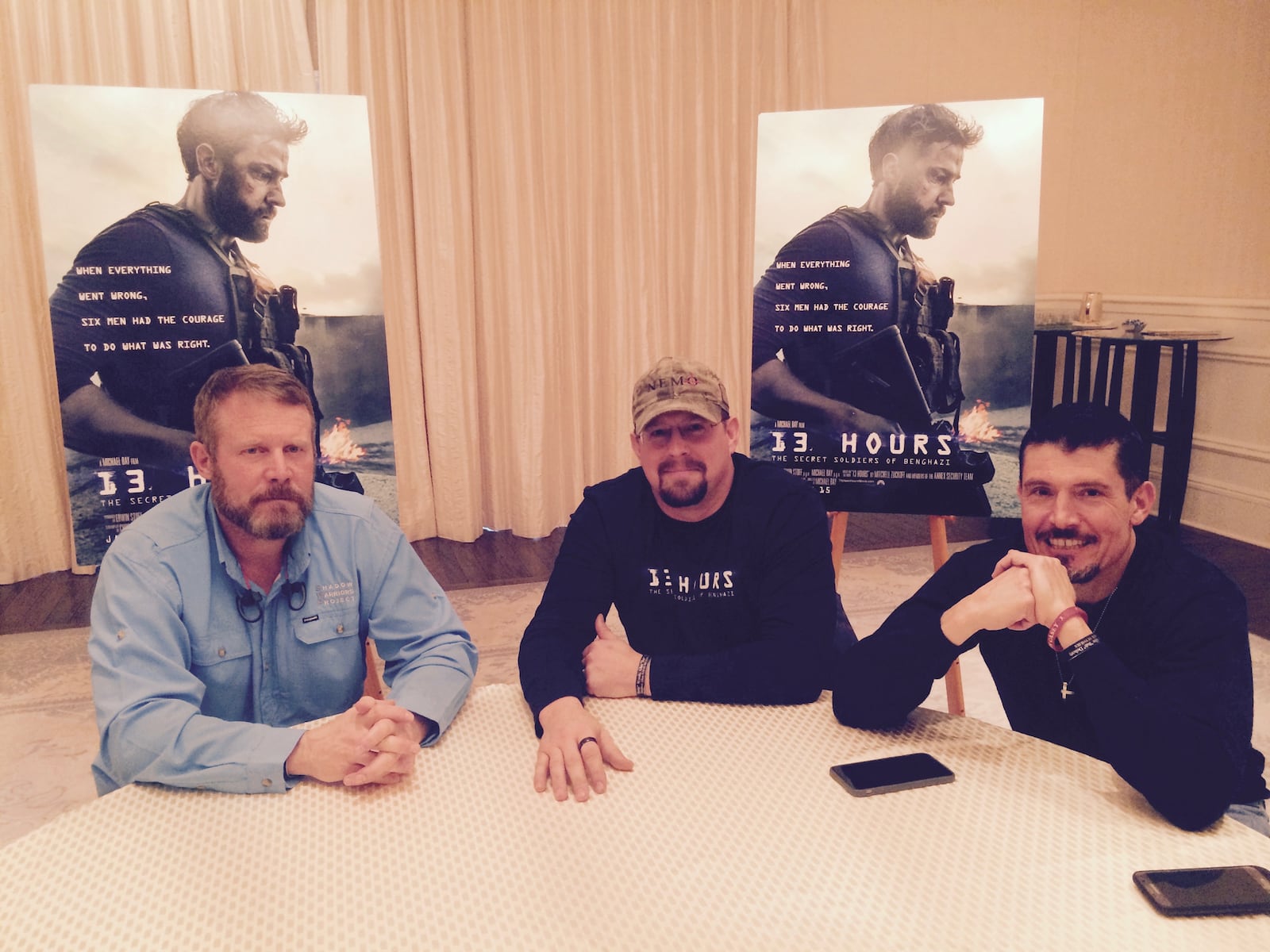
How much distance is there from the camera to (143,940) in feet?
2.92

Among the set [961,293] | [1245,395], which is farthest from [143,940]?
[1245,395]

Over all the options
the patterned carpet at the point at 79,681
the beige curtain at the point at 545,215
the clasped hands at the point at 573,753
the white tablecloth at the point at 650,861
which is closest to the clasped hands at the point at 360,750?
the white tablecloth at the point at 650,861

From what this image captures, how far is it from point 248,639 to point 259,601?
0.06 meters

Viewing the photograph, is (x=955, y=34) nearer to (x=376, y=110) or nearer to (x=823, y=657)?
(x=376, y=110)

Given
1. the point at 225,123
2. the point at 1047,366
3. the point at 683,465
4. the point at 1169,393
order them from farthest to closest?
the point at 1047,366 → the point at 1169,393 → the point at 225,123 → the point at 683,465

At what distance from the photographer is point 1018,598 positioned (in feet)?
4.32

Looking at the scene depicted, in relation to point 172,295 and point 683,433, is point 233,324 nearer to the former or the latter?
point 172,295

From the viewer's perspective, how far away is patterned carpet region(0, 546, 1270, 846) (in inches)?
97.6

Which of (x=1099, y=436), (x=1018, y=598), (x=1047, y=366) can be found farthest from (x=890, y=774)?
(x=1047, y=366)

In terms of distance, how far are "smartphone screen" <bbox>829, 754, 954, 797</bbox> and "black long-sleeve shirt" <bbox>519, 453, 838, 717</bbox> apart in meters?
0.45

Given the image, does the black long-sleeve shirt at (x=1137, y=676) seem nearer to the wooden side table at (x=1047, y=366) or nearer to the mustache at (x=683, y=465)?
the mustache at (x=683, y=465)

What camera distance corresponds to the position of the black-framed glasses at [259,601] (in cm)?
154

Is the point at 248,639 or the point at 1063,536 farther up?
the point at 1063,536

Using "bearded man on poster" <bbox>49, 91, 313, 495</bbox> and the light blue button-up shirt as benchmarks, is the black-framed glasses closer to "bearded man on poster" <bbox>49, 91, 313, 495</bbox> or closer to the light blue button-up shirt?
the light blue button-up shirt
